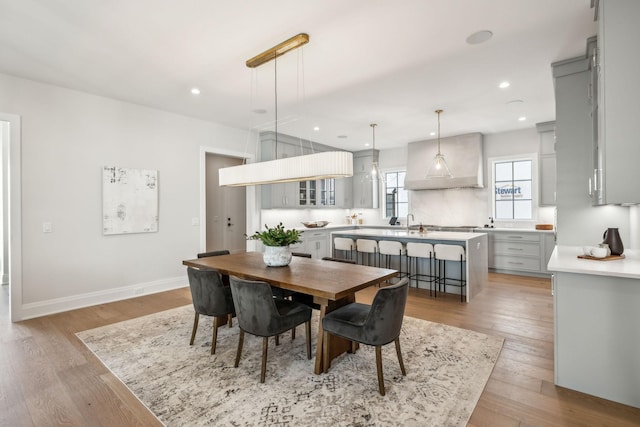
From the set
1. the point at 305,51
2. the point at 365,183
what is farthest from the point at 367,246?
the point at 365,183

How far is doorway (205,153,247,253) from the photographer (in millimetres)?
6398

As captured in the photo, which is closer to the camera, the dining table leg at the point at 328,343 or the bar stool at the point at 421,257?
the dining table leg at the point at 328,343

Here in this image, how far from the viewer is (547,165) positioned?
5.84m

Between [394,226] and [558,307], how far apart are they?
5583mm

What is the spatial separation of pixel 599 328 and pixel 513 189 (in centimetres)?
503

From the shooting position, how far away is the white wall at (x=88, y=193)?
150 inches

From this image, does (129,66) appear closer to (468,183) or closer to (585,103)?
(585,103)

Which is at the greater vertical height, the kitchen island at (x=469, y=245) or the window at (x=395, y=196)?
the window at (x=395, y=196)

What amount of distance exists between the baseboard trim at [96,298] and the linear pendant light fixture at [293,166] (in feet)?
8.01

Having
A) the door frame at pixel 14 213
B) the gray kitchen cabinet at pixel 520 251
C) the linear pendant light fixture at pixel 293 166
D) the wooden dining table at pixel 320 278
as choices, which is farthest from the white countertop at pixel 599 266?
the door frame at pixel 14 213

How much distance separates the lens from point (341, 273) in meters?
2.76

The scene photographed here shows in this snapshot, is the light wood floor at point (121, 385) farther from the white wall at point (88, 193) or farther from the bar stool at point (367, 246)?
the bar stool at point (367, 246)

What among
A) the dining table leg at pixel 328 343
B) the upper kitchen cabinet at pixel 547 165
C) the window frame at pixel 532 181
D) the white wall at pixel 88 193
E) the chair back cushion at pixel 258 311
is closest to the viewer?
the chair back cushion at pixel 258 311

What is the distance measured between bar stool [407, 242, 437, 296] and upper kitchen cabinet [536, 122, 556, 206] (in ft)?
9.19
